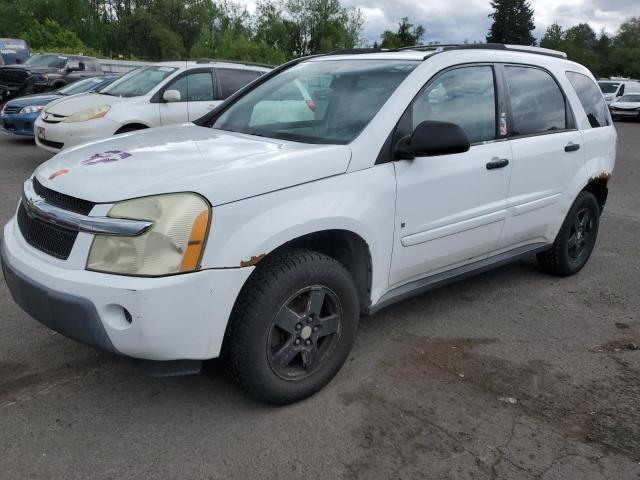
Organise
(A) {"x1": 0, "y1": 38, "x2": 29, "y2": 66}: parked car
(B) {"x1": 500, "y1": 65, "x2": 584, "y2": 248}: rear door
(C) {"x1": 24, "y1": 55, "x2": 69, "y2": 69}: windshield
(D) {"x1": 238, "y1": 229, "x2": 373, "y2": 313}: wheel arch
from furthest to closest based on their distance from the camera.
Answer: (A) {"x1": 0, "y1": 38, "x2": 29, "y2": 66}: parked car → (C) {"x1": 24, "y1": 55, "x2": 69, "y2": 69}: windshield → (B) {"x1": 500, "y1": 65, "x2": 584, "y2": 248}: rear door → (D) {"x1": 238, "y1": 229, "x2": 373, "y2": 313}: wheel arch

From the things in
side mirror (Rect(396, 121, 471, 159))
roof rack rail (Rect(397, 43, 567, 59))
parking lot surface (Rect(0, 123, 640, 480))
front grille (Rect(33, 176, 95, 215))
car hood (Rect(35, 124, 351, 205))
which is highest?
roof rack rail (Rect(397, 43, 567, 59))

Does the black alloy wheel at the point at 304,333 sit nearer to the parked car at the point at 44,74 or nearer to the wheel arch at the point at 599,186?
the wheel arch at the point at 599,186

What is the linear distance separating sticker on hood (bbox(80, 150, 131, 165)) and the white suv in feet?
0.06

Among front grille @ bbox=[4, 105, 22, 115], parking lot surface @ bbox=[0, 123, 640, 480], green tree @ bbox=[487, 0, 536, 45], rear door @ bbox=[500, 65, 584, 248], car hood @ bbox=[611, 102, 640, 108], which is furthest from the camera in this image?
green tree @ bbox=[487, 0, 536, 45]

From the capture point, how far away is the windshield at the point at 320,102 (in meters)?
3.35

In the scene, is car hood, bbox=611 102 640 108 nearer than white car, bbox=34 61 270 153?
No

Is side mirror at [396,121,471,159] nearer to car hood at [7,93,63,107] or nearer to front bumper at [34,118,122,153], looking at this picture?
front bumper at [34,118,122,153]

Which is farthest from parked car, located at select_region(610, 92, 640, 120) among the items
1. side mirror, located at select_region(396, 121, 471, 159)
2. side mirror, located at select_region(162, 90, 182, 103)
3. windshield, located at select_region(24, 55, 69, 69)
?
side mirror, located at select_region(396, 121, 471, 159)

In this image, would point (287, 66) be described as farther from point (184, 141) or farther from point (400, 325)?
point (400, 325)

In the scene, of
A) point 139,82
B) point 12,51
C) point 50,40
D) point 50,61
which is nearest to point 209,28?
point 50,40

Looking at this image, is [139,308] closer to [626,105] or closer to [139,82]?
[139,82]

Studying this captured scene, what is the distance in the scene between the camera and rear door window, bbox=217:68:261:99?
8.98 m

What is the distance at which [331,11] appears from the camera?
6588cm

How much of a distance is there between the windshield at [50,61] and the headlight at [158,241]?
16.3 metres
